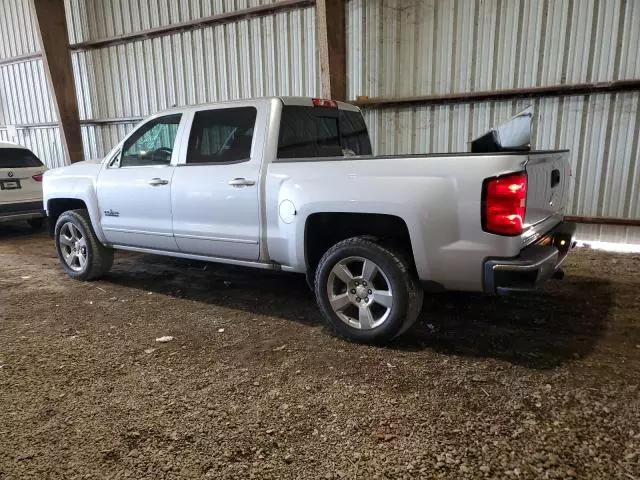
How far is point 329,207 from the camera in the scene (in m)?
3.44

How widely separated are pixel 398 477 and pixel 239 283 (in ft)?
11.5

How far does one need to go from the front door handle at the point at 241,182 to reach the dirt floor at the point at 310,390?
1.24m

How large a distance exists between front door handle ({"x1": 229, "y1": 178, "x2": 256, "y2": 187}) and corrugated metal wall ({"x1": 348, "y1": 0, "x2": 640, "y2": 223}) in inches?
181

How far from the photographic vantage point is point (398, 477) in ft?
6.78

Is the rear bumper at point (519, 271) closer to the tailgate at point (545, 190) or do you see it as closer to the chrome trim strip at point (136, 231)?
the tailgate at point (545, 190)

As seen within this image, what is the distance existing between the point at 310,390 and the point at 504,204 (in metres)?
1.71

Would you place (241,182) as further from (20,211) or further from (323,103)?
(20,211)

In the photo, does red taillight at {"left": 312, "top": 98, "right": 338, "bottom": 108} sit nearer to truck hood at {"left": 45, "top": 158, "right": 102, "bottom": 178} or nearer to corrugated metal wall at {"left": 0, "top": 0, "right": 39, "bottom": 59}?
truck hood at {"left": 45, "top": 158, "right": 102, "bottom": 178}

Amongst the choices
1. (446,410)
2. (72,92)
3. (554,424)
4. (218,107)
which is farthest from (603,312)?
(72,92)

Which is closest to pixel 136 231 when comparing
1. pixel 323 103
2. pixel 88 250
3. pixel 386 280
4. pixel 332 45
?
pixel 88 250

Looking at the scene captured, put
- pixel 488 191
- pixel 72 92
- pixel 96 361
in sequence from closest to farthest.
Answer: pixel 488 191
pixel 96 361
pixel 72 92

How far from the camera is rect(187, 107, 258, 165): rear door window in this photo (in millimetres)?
4031

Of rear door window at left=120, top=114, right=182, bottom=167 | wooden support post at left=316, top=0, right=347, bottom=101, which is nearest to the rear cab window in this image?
rear door window at left=120, top=114, right=182, bottom=167

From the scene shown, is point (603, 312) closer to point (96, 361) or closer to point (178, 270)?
point (96, 361)
